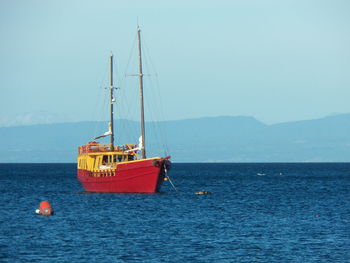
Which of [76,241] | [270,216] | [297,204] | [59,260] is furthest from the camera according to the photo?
[297,204]

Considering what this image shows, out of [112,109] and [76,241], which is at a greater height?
[112,109]

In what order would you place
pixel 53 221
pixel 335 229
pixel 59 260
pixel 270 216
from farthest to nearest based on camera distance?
pixel 270 216 < pixel 53 221 < pixel 335 229 < pixel 59 260

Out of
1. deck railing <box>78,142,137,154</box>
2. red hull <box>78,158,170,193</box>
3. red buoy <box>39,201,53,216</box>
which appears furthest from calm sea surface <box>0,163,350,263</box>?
deck railing <box>78,142,137,154</box>

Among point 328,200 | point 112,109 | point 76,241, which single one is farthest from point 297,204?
point 76,241

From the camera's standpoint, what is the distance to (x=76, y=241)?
161ft

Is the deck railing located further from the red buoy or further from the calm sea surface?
the red buoy

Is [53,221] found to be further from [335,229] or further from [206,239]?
[335,229]

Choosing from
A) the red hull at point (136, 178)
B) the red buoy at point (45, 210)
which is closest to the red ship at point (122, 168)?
the red hull at point (136, 178)

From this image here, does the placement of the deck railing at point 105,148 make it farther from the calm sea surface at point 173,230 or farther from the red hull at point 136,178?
the calm sea surface at point 173,230

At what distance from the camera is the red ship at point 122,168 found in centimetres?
7725

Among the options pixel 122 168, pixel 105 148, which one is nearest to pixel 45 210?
pixel 122 168

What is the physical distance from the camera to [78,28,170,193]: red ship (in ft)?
253

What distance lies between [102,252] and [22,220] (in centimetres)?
1891

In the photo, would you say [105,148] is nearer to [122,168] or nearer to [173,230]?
[122,168]
